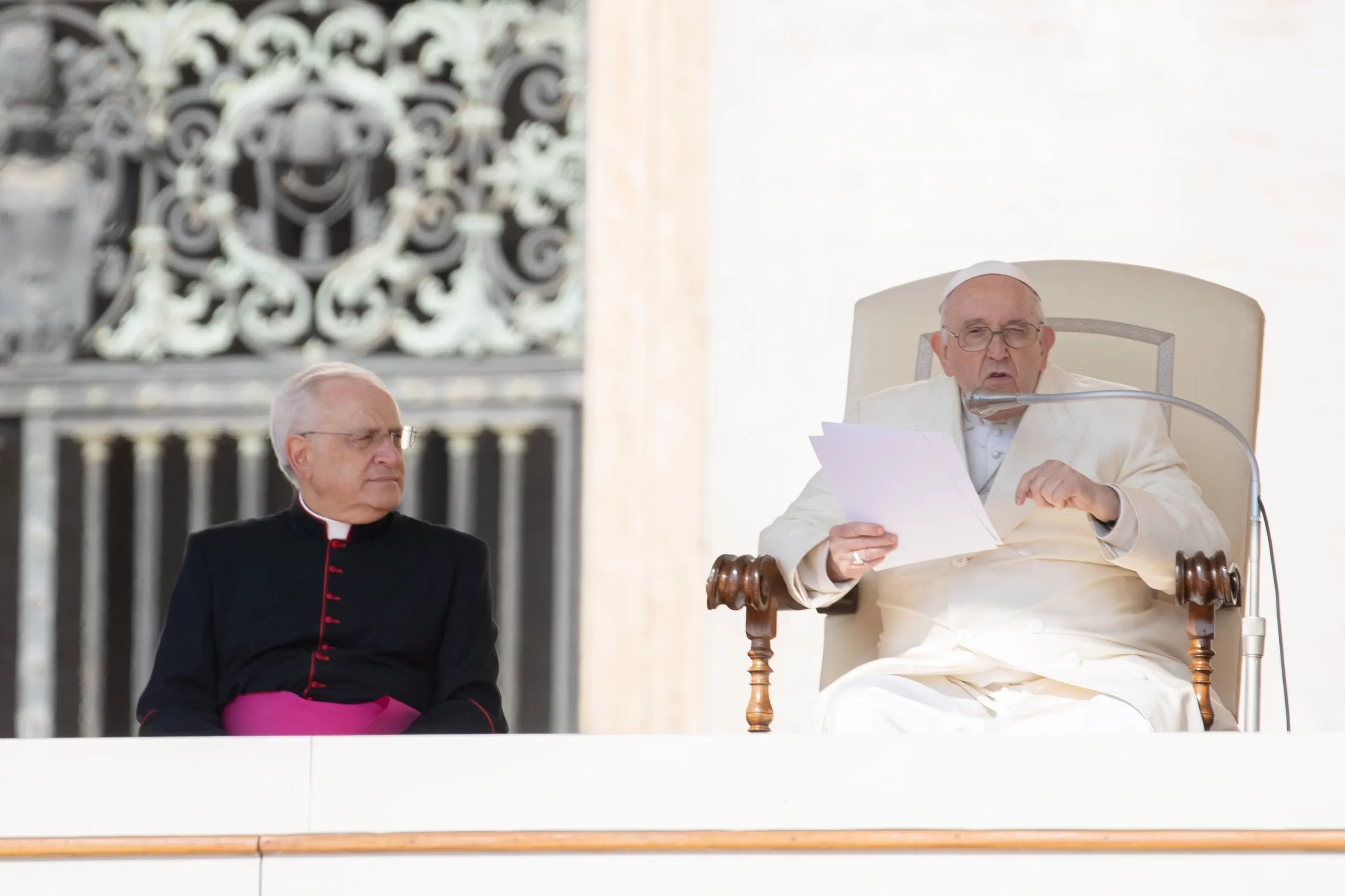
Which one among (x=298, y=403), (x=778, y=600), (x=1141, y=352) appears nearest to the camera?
(x=298, y=403)

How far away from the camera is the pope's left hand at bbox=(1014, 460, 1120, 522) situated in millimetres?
2936

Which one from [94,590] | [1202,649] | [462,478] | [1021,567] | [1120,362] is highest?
[1120,362]

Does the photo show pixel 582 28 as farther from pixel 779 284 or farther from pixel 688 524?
pixel 688 524

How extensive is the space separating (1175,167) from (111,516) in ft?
10.7

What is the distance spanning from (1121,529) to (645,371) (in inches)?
91.0

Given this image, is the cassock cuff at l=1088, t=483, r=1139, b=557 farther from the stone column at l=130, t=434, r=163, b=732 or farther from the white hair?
the stone column at l=130, t=434, r=163, b=732

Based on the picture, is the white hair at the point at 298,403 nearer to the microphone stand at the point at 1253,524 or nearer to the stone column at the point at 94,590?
the microphone stand at the point at 1253,524

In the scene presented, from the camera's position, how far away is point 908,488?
9.47 feet

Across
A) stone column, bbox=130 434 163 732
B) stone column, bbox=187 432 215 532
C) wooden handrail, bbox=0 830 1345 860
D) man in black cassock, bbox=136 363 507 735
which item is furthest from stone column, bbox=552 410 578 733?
wooden handrail, bbox=0 830 1345 860

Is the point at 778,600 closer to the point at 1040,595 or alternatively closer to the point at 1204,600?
A: the point at 1040,595

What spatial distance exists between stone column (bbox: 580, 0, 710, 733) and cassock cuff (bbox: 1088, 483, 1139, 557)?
2.05m

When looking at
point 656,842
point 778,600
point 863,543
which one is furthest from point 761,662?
point 656,842

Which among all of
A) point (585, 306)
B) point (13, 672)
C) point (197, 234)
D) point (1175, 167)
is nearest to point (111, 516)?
point (13, 672)

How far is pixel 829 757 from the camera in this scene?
2.10 m
